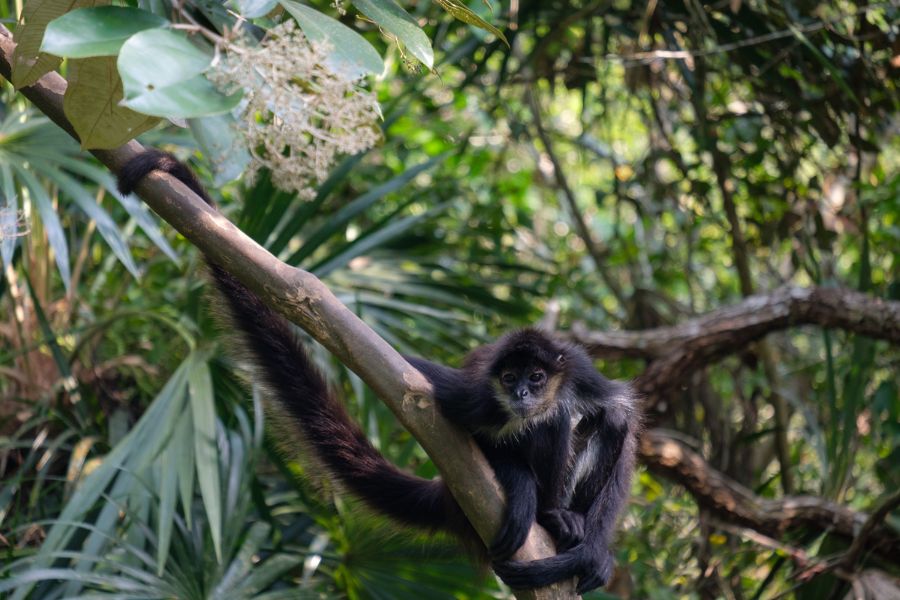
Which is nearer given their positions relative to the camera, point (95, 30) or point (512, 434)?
point (95, 30)

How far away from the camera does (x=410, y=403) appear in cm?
247

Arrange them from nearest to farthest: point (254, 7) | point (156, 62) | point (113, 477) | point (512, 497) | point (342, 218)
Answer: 1. point (156, 62)
2. point (254, 7)
3. point (512, 497)
4. point (113, 477)
5. point (342, 218)

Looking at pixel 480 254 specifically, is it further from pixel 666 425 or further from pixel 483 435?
pixel 483 435

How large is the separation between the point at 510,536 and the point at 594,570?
0.54 m

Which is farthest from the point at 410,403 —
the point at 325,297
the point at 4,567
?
the point at 4,567

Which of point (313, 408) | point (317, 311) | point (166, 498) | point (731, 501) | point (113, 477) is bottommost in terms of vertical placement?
point (113, 477)

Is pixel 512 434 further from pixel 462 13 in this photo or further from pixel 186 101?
→ pixel 186 101

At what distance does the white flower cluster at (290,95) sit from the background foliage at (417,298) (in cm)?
13

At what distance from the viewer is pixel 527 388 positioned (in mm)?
3350

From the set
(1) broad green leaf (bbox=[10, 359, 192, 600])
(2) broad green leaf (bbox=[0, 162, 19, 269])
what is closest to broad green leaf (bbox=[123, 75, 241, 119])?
(2) broad green leaf (bbox=[0, 162, 19, 269])

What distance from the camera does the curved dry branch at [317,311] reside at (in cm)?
239

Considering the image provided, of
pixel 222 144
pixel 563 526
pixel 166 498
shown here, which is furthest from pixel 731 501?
pixel 222 144

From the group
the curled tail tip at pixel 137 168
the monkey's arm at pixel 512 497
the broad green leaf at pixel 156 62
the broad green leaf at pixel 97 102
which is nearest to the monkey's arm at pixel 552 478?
the monkey's arm at pixel 512 497

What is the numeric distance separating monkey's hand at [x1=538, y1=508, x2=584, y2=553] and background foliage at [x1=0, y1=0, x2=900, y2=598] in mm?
613
